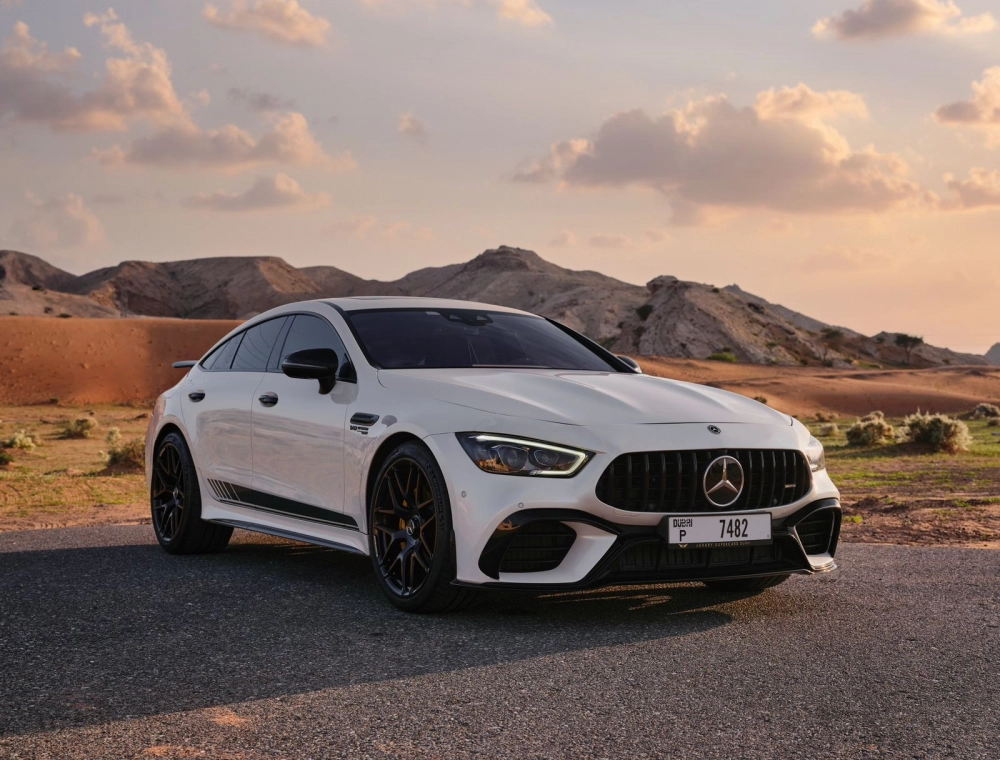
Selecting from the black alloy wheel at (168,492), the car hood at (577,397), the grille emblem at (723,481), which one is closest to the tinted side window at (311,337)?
the car hood at (577,397)

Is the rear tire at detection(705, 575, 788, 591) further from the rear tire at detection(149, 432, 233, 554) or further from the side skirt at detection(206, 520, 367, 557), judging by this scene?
the rear tire at detection(149, 432, 233, 554)

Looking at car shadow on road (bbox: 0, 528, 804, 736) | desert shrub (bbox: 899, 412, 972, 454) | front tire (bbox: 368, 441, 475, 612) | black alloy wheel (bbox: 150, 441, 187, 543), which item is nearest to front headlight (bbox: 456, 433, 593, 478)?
front tire (bbox: 368, 441, 475, 612)

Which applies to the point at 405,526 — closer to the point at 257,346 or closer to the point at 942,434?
the point at 257,346

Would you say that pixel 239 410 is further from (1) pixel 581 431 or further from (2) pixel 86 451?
(2) pixel 86 451

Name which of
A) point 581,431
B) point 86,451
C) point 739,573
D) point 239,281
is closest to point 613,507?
point 581,431

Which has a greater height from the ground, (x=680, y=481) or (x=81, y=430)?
(x=680, y=481)

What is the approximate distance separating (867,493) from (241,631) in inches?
415

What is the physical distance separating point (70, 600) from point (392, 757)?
10.9 ft

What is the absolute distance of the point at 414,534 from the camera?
5750 millimetres

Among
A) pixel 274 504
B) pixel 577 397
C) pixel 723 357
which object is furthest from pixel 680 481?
pixel 723 357

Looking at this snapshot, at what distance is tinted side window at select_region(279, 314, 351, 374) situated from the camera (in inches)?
269

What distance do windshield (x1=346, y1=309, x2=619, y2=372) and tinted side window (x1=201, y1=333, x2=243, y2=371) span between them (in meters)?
1.49

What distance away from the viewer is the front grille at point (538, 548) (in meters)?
5.29

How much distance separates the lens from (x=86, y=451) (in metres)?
24.7
